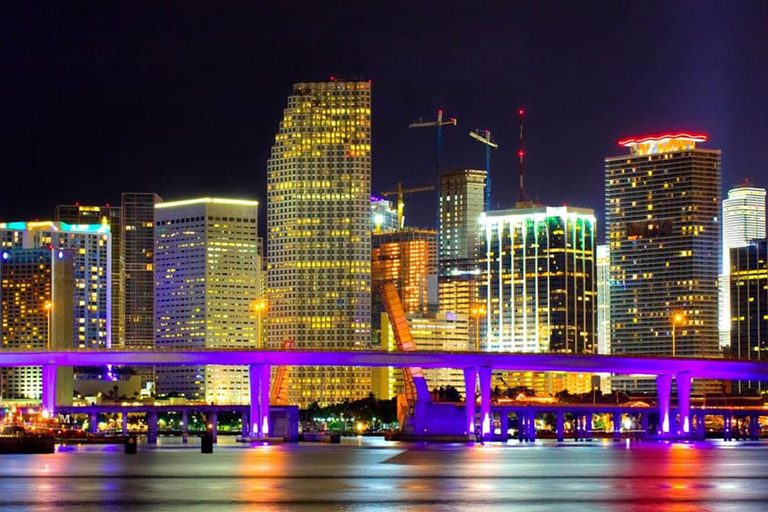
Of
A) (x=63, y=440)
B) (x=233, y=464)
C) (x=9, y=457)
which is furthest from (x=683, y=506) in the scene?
(x=63, y=440)

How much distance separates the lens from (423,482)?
92.6 m

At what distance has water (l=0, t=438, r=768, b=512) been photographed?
73.6 meters

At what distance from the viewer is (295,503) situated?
7369 centimetres

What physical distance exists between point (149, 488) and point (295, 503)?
567 inches

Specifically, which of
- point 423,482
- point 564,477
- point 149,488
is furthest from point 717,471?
point 149,488

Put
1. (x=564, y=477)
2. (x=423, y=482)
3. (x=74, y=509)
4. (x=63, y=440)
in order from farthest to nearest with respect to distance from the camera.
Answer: (x=63, y=440)
(x=564, y=477)
(x=423, y=482)
(x=74, y=509)

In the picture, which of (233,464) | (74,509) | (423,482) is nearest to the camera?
(74,509)

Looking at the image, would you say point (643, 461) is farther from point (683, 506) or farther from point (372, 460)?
point (683, 506)

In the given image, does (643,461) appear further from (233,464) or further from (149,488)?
(149,488)

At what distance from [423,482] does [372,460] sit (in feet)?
137

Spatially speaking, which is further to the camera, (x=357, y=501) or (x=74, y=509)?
(x=357, y=501)

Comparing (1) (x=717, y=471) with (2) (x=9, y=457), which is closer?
(1) (x=717, y=471)

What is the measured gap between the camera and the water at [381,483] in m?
73.6

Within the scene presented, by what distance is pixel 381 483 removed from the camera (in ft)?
302
